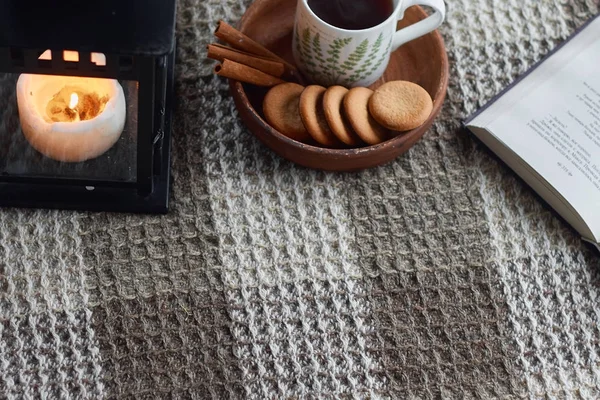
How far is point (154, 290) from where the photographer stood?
64 cm

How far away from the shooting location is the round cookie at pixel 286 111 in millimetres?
643

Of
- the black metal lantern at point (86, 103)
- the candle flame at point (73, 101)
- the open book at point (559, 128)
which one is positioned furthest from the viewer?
the open book at point (559, 128)

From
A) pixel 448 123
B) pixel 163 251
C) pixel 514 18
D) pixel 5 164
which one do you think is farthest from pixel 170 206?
pixel 514 18

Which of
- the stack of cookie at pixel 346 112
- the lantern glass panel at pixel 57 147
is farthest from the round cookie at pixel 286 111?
the lantern glass panel at pixel 57 147

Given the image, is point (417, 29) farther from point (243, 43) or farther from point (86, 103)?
point (86, 103)

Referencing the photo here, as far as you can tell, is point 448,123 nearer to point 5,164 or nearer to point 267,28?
point 267,28

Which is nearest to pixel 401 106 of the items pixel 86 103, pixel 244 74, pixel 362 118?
pixel 362 118

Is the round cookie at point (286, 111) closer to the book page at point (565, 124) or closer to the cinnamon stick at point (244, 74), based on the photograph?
the cinnamon stick at point (244, 74)

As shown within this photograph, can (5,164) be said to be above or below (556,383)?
above

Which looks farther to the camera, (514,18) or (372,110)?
(514,18)

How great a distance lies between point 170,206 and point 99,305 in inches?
4.3

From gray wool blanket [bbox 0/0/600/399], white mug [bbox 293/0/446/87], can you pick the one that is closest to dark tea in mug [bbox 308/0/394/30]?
white mug [bbox 293/0/446/87]

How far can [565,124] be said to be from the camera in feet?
2.29

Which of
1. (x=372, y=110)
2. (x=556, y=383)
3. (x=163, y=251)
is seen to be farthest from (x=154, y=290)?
(x=556, y=383)
